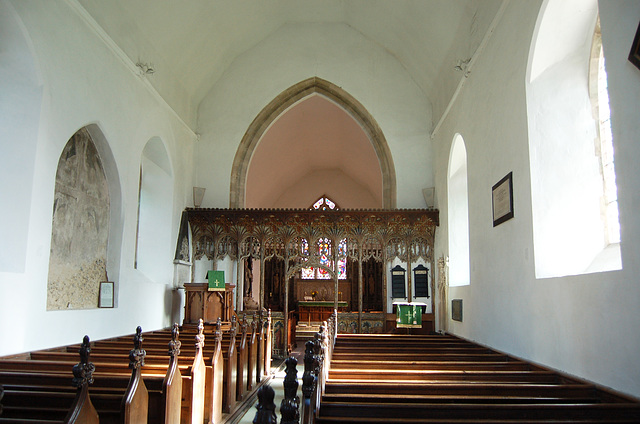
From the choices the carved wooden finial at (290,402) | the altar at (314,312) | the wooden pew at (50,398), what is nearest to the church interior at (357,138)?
the altar at (314,312)

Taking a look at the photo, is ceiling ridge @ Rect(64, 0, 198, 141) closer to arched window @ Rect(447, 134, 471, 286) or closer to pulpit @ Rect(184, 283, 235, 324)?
pulpit @ Rect(184, 283, 235, 324)

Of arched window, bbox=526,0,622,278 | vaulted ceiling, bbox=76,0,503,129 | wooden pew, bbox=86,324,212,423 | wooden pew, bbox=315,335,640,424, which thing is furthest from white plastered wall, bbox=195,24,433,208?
wooden pew, bbox=315,335,640,424

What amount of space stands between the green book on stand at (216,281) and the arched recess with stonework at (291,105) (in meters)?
2.27

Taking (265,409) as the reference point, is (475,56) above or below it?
above

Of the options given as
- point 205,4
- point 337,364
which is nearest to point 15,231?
point 337,364

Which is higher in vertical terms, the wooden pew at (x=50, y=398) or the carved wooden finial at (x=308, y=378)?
the carved wooden finial at (x=308, y=378)

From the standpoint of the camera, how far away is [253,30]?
1212cm

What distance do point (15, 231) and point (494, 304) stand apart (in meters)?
5.78

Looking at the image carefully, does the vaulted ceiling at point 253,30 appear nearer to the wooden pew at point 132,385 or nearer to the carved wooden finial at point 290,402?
the wooden pew at point 132,385

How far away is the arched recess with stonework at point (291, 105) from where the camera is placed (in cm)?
1243

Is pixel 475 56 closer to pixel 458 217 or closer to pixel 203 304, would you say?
pixel 458 217

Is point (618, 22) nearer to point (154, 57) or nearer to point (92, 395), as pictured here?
point (92, 395)

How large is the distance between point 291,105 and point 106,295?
6322 mm

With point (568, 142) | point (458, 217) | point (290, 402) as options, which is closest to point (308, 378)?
point (290, 402)
